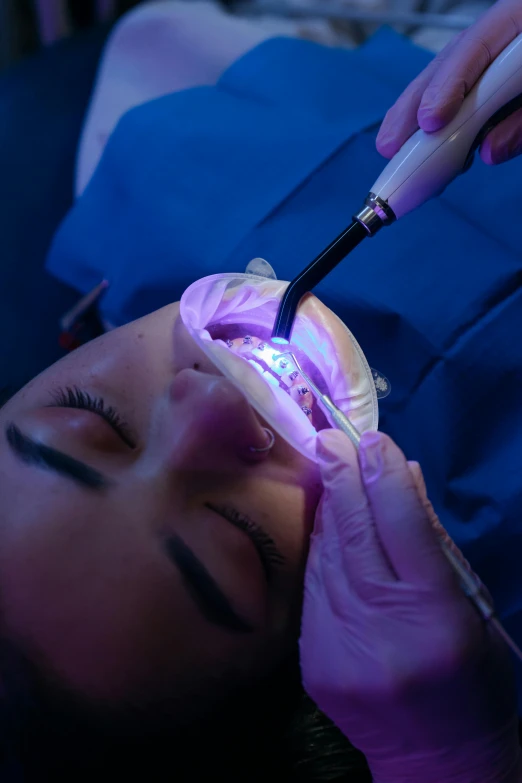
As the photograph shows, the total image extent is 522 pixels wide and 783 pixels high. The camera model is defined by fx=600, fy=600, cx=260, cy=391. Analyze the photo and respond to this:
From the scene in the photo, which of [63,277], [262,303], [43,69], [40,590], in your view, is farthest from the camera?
[43,69]

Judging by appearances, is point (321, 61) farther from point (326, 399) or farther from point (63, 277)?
point (326, 399)

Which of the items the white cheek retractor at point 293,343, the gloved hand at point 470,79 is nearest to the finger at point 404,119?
the gloved hand at point 470,79

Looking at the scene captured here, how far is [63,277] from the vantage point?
156 cm

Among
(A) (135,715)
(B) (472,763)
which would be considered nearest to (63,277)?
(A) (135,715)

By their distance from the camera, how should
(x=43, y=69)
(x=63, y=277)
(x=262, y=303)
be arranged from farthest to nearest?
(x=43, y=69), (x=63, y=277), (x=262, y=303)

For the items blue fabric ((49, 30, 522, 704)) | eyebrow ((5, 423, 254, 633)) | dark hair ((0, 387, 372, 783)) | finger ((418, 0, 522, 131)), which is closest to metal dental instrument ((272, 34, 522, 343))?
finger ((418, 0, 522, 131))

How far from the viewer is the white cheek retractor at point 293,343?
0.93 metres

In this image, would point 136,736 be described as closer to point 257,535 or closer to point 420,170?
point 257,535

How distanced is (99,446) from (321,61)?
115 cm

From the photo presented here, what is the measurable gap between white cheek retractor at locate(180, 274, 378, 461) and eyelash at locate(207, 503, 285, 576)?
0.13 m

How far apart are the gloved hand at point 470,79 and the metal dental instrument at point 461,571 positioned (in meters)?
0.48

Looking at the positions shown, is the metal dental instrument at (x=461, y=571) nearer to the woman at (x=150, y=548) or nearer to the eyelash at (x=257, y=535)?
the woman at (x=150, y=548)

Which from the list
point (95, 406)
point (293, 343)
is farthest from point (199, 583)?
point (293, 343)

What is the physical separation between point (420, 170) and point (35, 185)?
1.20 meters
